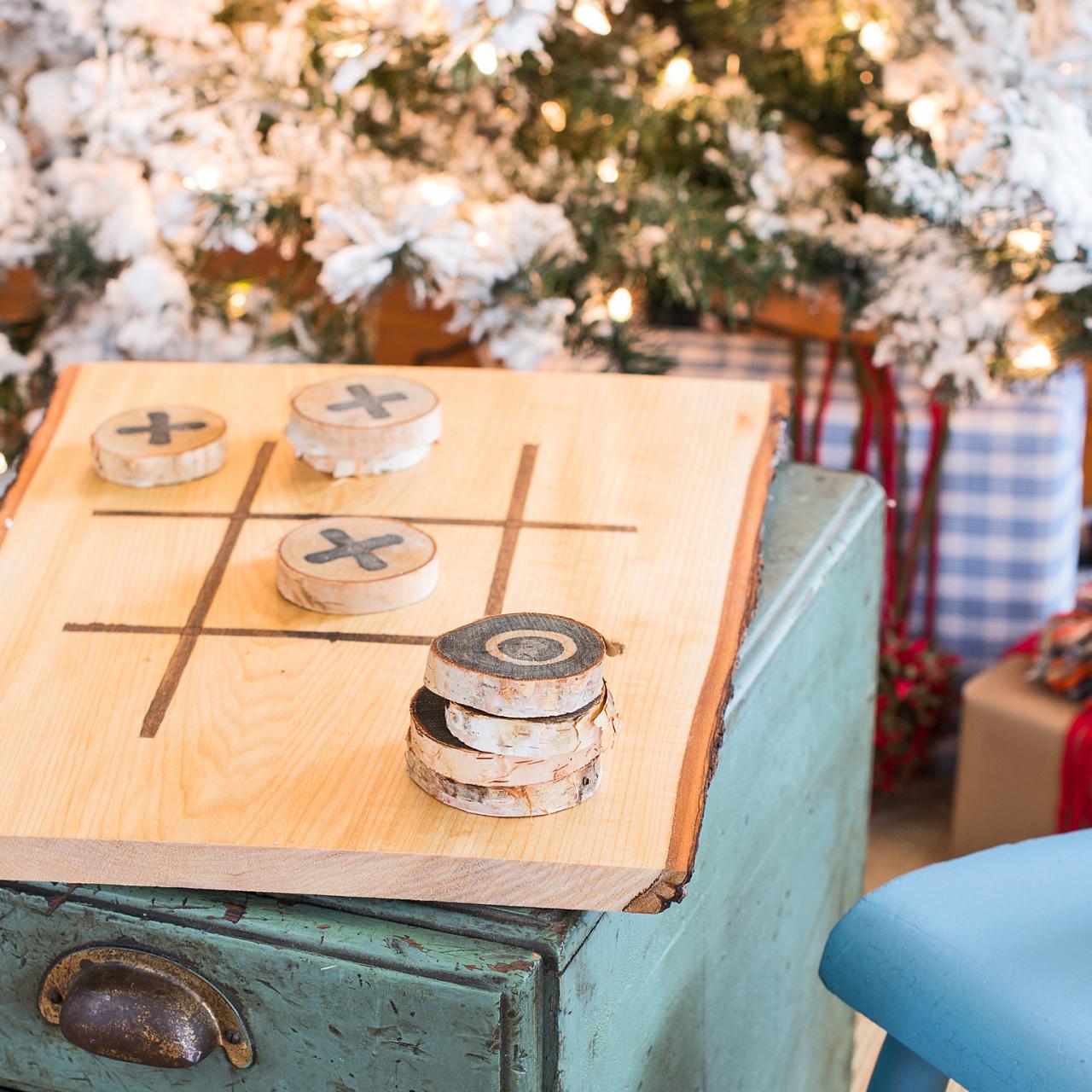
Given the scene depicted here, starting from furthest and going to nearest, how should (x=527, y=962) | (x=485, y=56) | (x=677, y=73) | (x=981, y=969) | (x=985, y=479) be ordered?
1. (x=985, y=479)
2. (x=677, y=73)
3. (x=485, y=56)
4. (x=981, y=969)
5. (x=527, y=962)

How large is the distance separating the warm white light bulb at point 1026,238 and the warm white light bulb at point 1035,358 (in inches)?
6.6

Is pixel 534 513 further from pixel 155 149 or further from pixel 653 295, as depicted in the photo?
pixel 653 295

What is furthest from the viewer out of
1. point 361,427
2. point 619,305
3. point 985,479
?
point 985,479

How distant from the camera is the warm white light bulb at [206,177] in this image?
1.30 m

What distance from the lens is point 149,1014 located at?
687 mm

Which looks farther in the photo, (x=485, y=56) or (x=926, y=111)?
(x=926, y=111)

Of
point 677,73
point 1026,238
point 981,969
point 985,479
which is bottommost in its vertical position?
point 985,479

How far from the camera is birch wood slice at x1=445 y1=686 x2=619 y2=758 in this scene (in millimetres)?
642

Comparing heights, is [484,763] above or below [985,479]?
above

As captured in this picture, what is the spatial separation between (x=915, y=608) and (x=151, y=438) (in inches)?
44.1

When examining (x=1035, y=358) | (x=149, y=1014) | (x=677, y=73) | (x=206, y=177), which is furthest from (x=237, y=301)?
(x=149, y=1014)

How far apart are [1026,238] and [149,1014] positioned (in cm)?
105

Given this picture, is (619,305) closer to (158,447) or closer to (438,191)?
(438,191)

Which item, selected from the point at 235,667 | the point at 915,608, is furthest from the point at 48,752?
the point at 915,608
